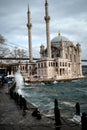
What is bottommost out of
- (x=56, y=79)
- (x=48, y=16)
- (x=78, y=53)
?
(x=56, y=79)

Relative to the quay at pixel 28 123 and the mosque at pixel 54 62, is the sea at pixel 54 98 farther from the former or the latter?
the mosque at pixel 54 62

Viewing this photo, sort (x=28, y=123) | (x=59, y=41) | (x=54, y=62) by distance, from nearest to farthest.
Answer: (x=28, y=123) < (x=54, y=62) < (x=59, y=41)

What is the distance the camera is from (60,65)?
81500 millimetres

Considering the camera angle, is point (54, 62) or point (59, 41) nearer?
point (54, 62)

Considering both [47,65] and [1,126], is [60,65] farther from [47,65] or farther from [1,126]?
[1,126]

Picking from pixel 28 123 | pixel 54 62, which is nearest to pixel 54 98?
pixel 28 123

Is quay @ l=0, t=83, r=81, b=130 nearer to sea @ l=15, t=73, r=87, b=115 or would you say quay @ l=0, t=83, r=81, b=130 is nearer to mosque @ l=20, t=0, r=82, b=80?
sea @ l=15, t=73, r=87, b=115

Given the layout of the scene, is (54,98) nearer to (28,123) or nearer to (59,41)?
(28,123)

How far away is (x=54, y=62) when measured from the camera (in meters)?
81.0

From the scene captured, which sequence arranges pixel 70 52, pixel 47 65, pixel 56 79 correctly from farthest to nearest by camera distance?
pixel 70 52, pixel 47 65, pixel 56 79

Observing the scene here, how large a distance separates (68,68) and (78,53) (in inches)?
825

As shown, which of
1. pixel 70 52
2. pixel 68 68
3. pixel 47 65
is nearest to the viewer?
pixel 47 65

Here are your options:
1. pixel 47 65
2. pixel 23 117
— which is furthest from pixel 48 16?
pixel 23 117

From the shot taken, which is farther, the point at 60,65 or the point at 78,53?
the point at 78,53
